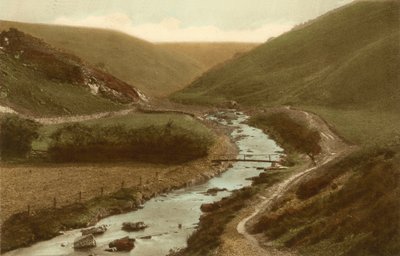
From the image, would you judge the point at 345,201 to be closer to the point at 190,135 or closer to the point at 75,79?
the point at 190,135

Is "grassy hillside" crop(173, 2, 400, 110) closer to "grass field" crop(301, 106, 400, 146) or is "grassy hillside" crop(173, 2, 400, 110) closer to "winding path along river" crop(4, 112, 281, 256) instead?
"grass field" crop(301, 106, 400, 146)

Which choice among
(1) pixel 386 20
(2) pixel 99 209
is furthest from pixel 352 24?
(2) pixel 99 209

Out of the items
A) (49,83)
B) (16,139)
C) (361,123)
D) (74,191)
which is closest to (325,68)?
(361,123)

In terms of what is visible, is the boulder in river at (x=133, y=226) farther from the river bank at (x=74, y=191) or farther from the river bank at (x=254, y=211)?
the river bank at (x=254, y=211)

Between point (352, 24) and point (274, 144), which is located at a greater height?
point (352, 24)

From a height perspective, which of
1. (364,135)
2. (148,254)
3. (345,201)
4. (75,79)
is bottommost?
(148,254)

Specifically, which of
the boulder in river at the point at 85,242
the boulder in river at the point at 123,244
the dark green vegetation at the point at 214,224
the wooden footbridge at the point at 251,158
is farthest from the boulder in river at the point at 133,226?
the wooden footbridge at the point at 251,158

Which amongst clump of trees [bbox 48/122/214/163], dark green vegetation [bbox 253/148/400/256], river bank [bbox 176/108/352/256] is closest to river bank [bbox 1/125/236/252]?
clump of trees [bbox 48/122/214/163]
